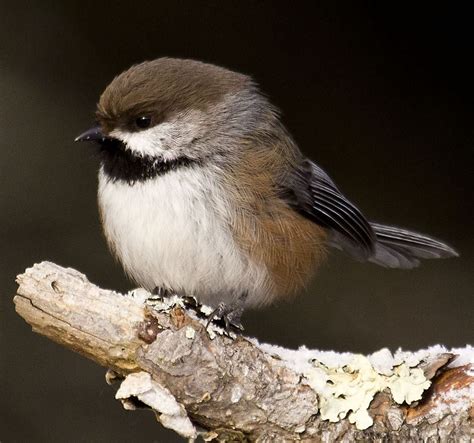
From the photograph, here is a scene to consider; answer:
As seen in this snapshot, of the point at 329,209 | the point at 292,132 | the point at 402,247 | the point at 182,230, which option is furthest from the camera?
the point at 292,132

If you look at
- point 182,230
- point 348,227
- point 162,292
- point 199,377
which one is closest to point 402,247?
point 348,227

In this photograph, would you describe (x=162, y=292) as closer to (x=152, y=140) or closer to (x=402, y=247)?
(x=152, y=140)

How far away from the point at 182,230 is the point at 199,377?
1.69 ft

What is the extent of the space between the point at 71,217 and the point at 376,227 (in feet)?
4.29

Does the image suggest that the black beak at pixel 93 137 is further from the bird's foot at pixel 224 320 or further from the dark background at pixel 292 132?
the dark background at pixel 292 132

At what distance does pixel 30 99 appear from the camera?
3785 mm

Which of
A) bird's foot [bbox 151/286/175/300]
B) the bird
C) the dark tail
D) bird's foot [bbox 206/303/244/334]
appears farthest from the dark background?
bird's foot [bbox 206/303/244/334]

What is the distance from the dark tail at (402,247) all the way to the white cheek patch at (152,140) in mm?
1066

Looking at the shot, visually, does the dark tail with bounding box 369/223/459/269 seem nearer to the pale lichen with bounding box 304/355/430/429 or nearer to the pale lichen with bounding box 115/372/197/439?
the pale lichen with bounding box 304/355/430/429

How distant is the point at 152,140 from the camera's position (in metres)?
2.73

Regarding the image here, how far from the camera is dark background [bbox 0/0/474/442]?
3.72m

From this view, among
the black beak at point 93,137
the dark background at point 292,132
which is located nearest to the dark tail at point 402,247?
the dark background at point 292,132

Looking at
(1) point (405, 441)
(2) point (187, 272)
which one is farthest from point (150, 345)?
(1) point (405, 441)

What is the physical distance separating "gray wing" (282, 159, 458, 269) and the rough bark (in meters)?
0.75
